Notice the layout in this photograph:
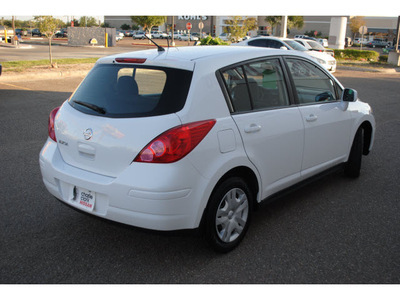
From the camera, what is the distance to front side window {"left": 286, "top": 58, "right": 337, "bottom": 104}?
424 centimetres

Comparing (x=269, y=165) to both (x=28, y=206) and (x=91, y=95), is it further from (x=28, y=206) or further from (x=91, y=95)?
A: (x=28, y=206)

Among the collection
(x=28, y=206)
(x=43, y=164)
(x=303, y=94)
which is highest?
(x=303, y=94)

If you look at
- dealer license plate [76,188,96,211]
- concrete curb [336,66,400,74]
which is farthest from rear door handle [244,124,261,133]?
concrete curb [336,66,400,74]

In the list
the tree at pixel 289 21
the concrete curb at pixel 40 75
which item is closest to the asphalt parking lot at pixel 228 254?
the concrete curb at pixel 40 75

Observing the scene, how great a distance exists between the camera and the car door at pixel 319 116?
13.8 feet

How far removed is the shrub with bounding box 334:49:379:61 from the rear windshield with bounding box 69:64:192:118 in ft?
96.0

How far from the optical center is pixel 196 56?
3.46 metres

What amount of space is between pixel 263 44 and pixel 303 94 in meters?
14.9

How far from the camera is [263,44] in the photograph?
1850 cm

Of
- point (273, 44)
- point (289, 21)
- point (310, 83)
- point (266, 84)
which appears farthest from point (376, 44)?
point (266, 84)

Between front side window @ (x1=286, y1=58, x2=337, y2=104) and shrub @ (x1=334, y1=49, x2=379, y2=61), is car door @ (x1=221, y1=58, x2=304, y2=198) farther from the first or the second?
shrub @ (x1=334, y1=49, x2=379, y2=61)

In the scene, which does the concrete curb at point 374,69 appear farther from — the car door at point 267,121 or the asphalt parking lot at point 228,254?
the car door at point 267,121

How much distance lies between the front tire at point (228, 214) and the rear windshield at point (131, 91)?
77 centimetres

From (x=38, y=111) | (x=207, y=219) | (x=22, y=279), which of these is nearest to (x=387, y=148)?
(x=207, y=219)
